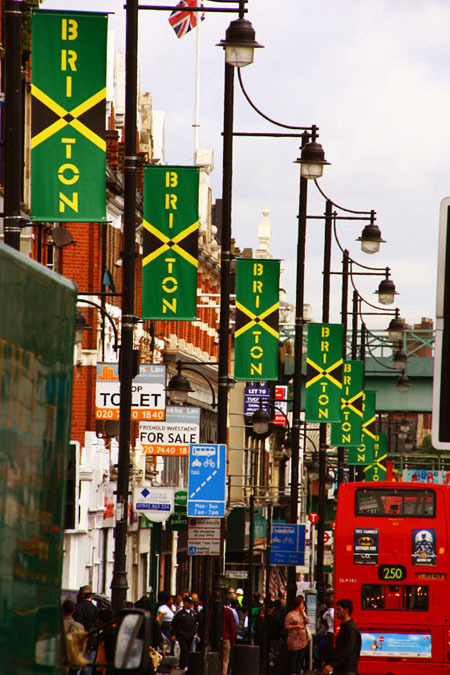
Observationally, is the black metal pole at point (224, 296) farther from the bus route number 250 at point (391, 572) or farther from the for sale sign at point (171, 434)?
the for sale sign at point (171, 434)

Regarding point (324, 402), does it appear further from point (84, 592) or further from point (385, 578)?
point (84, 592)

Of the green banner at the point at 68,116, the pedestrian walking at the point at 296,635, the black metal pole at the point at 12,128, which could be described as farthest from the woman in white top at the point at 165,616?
the black metal pole at the point at 12,128

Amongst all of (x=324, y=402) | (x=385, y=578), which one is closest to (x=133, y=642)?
(x=385, y=578)

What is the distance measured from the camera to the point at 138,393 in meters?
30.3

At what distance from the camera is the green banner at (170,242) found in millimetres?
21047

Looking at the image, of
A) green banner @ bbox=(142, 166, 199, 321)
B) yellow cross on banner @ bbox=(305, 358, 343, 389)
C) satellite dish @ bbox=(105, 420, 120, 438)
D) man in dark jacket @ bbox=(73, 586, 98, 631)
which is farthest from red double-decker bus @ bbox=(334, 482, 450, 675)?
satellite dish @ bbox=(105, 420, 120, 438)

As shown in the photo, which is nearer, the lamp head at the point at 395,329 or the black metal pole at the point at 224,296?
the black metal pole at the point at 224,296

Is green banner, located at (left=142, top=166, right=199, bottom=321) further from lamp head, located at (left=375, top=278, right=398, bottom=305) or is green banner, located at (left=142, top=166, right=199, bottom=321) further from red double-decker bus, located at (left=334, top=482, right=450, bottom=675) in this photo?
lamp head, located at (left=375, top=278, right=398, bottom=305)

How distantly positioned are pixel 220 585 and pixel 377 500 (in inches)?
152

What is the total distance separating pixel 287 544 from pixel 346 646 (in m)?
13.1

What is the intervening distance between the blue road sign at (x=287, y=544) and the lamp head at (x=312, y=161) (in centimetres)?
817

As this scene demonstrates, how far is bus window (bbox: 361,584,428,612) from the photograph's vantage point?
95.2 feet

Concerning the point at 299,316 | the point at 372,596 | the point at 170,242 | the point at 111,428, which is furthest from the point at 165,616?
the point at 170,242

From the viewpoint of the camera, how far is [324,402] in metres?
37.2
